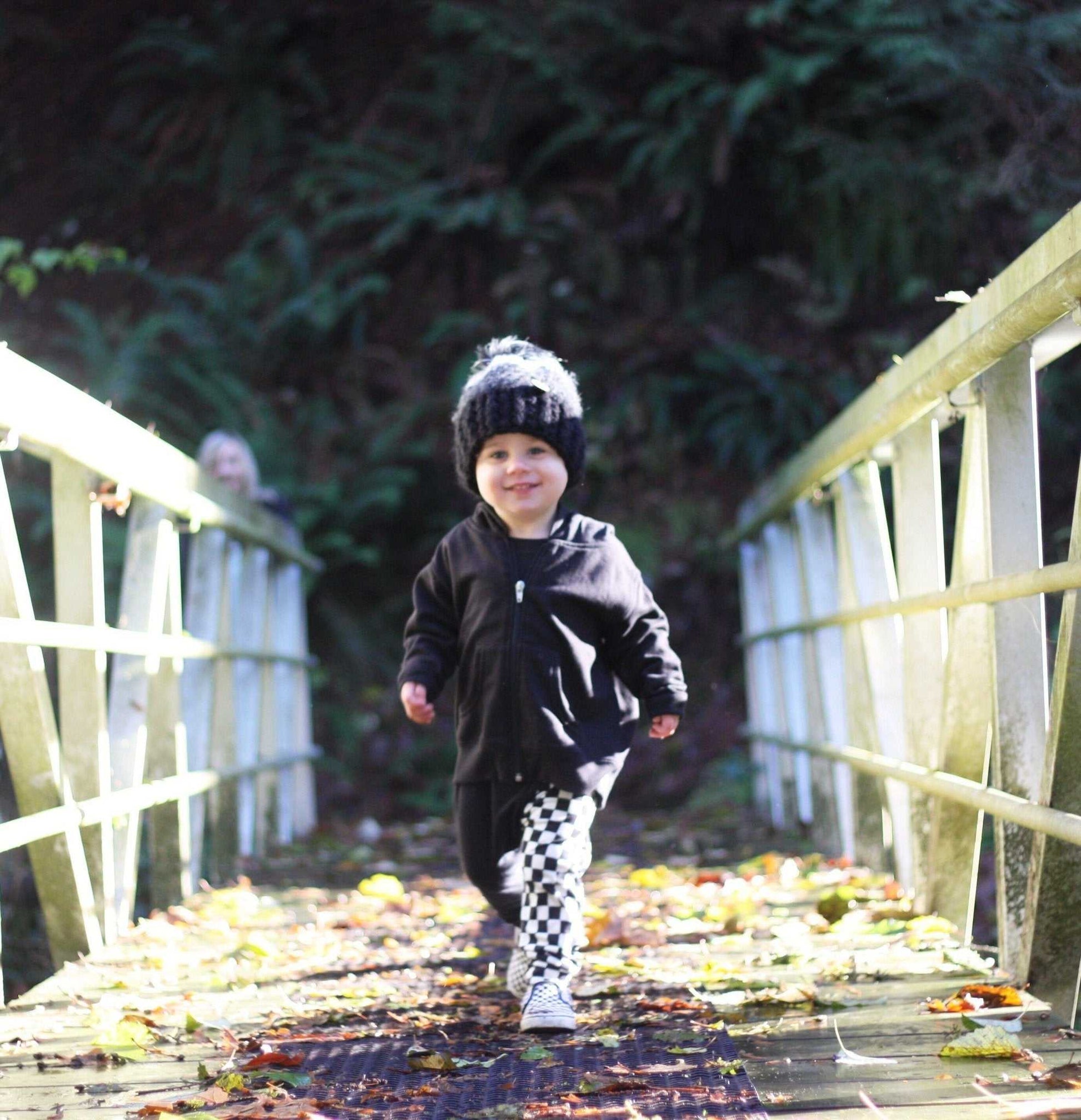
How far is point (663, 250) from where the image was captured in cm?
1094

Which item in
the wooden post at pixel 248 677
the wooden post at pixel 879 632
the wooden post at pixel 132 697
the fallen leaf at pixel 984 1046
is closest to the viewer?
Answer: the fallen leaf at pixel 984 1046

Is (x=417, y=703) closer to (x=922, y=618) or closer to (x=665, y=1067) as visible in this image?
(x=665, y=1067)

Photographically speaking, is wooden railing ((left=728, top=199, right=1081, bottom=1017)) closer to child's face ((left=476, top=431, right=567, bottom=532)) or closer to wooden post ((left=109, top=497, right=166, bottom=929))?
child's face ((left=476, top=431, right=567, bottom=532))

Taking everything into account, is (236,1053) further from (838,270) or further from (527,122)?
(527,122)

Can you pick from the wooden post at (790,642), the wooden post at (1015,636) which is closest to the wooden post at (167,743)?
the wooden post at (1015,636)

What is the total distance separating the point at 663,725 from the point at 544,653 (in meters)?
0.30

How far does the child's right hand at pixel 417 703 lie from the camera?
311 cm

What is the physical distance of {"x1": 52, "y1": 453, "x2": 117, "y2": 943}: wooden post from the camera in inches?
130

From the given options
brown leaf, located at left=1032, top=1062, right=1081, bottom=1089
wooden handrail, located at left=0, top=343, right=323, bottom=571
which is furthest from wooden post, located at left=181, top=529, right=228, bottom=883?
brown leaf, located at left=1032, top=1062, right=1081, bottom=1089

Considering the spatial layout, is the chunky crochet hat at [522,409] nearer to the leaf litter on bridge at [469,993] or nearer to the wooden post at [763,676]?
the leaf litter on bridge at [469,993]

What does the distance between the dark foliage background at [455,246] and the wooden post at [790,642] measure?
2.00 metres

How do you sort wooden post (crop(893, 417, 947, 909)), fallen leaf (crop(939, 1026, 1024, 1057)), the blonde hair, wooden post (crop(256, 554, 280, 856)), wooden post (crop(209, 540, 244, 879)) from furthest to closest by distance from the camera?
the blonde hair, wooden post (crop(256, 554, 280, 856)), wooden post (crop(209, 540, 244, 879)), wooden post (crop(893, 417, 947, 909)), fallen leaf (crop(939, 1026, 1024, 1057))

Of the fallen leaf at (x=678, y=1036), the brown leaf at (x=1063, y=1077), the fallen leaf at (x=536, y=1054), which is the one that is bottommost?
the fallen leaf at (x=536, y=1054)

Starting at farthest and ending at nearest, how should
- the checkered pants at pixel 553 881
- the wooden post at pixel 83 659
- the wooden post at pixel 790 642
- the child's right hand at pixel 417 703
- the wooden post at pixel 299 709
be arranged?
the wooden post at pixel 299 709 < the wooden post at pixel 790 642 < the wooden post at pixel 83 659 < the child's right hand at pixel 417 703 < the checkered pants at pixel 553 881
